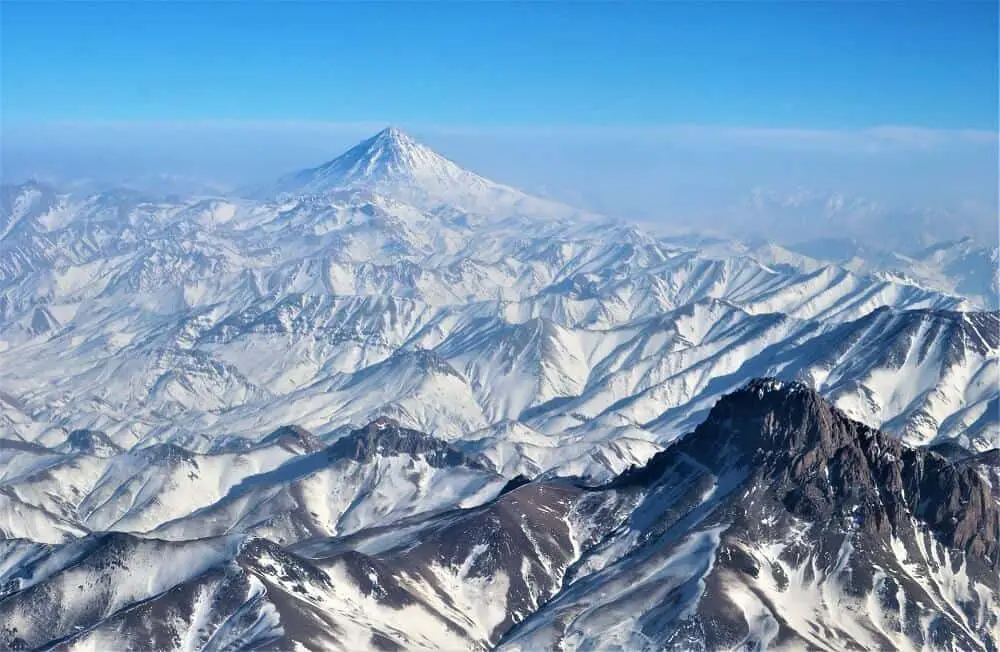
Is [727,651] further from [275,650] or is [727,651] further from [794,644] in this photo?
[275,650]

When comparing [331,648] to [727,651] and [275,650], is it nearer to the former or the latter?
[275,650]

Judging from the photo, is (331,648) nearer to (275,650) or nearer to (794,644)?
(275,650)

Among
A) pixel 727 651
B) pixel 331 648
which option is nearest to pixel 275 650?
pixel 331 648

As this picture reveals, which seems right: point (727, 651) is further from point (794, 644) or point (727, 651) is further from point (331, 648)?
point (331, 648)

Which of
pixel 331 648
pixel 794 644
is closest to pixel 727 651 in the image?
pixel 794 644
